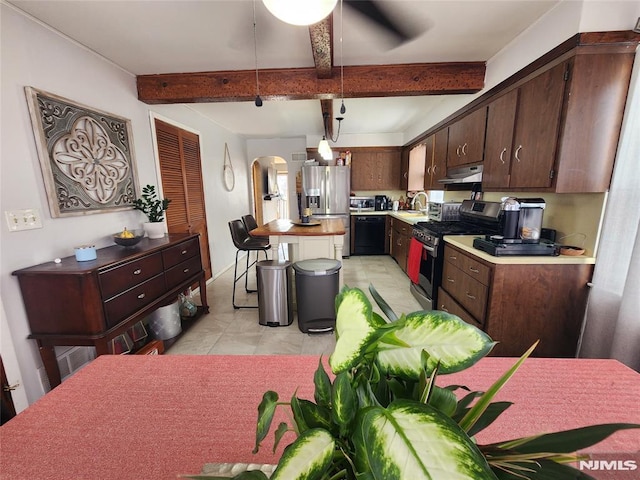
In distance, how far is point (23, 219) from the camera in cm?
159

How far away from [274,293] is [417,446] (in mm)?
2536

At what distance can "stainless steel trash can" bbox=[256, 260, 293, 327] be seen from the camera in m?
2.58

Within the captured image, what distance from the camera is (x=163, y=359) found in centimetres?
92

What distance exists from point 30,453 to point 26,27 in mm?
2424

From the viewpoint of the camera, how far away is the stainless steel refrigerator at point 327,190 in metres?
4.90

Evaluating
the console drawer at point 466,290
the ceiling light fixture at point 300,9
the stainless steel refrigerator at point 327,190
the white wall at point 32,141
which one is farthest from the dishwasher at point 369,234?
the ceiling light fixture at point 300,9

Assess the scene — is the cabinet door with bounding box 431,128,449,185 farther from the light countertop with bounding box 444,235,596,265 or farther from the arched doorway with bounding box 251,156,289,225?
the arched doorway with bounding box 251,156,289,225

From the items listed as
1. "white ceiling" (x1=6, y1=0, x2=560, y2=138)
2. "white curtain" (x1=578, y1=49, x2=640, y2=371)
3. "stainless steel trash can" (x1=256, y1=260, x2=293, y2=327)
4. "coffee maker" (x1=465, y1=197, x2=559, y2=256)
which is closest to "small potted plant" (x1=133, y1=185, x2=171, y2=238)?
"stainless steel trash can" (x1=256, y1=260, x2=293, y2=327)

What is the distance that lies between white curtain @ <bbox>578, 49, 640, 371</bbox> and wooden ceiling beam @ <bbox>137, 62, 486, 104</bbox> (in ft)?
3.96

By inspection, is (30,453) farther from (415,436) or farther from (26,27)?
(26,27)

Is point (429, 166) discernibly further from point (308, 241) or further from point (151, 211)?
point (151, 211)

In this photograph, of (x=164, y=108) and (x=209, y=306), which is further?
(x=209, y=306)

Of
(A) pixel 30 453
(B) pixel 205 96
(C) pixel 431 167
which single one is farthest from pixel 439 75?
(A) pixel 30 453

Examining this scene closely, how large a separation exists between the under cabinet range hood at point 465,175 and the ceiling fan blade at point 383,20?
4.44ft
